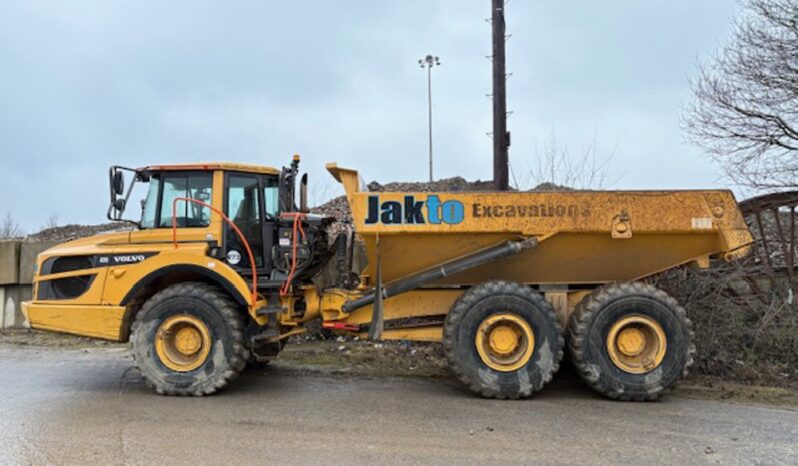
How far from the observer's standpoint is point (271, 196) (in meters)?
6.28

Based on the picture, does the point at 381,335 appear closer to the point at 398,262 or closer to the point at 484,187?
the point at 398,262

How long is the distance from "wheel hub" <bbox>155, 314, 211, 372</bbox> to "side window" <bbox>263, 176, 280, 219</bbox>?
4.46ft

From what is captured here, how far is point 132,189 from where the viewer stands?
6.02 metres

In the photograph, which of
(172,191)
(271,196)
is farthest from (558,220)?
(172,191)

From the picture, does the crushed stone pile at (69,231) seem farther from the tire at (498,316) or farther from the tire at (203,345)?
the tire at (498,316)

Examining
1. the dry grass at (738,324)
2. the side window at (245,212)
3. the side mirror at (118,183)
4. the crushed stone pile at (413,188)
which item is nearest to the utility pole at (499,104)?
the crushed stone pile at (413,188)

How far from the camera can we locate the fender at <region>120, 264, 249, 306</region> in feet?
18.6

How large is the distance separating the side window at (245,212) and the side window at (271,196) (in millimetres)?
101

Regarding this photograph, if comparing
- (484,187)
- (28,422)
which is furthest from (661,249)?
(484,187)

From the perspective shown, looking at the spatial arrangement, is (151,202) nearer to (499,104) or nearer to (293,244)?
(293,244)

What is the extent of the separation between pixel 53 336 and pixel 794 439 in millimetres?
10281

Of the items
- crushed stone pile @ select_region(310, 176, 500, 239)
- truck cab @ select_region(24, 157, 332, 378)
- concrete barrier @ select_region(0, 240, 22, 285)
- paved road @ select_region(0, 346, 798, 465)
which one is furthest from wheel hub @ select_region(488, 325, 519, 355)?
concrete barrier @ select_region(0, 240, 22, 285)

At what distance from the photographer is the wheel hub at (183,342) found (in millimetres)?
5668

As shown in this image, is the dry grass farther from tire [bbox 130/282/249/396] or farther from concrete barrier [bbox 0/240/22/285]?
concrete barrier [bbox 0/240/22/285]
